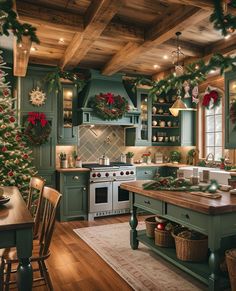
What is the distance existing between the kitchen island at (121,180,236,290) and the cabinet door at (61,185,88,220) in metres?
2.25

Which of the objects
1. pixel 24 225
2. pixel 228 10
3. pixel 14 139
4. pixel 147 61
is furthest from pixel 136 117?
pixel 24 225

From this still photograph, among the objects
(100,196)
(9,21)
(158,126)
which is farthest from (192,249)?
(158,126)

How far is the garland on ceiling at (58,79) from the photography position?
5082mm

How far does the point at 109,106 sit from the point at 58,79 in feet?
3.63

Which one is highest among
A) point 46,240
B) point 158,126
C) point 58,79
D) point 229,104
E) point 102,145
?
point 58,79

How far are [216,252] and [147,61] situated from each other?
12.8 feet

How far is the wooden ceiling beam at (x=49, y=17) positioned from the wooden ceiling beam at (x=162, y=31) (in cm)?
94

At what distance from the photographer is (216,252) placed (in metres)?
2.34

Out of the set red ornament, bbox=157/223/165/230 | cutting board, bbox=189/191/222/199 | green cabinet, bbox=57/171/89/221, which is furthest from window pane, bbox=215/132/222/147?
cutting board, bbox=189/191/222/199

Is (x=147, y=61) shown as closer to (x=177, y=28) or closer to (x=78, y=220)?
(x=177, y=28)

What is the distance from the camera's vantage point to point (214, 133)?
5.89 meters

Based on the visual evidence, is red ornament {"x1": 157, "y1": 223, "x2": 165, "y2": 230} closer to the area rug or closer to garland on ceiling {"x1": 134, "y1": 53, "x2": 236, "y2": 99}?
the area rug

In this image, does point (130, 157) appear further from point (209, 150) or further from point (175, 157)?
point (209, 150)

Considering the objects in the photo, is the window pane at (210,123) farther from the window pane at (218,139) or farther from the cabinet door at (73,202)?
the cabinet door at (73,202)
